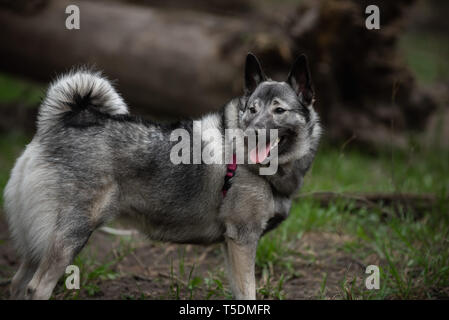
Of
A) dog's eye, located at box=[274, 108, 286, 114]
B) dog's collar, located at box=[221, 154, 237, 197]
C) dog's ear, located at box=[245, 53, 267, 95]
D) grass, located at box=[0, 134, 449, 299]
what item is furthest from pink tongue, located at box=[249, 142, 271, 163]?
grass, located at box=[0, 134, 449, 299]

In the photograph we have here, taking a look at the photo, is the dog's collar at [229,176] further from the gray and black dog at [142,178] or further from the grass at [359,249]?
the grass at [359,249]

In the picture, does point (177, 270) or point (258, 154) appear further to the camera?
point (177, 270)

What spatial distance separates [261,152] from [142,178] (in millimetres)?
786

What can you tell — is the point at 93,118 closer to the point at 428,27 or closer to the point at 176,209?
the point at 176,209

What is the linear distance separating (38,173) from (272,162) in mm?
1483

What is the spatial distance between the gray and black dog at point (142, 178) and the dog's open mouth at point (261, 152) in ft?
0.26

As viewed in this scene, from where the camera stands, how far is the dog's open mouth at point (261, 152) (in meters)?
3.00

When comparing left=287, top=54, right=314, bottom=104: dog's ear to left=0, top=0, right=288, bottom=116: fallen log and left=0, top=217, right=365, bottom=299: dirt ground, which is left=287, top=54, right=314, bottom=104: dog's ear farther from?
left=0, top=0, right=288, bottom=116: fallen log

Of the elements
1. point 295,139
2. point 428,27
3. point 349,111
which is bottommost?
point 295,139

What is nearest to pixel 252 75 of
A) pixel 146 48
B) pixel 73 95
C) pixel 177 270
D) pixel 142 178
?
pixel 142 178

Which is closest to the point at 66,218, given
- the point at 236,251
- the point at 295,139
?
the point at 236,251

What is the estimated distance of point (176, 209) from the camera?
306 centimetres

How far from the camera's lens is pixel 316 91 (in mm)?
6496

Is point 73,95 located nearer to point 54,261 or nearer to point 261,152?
point 54,261
